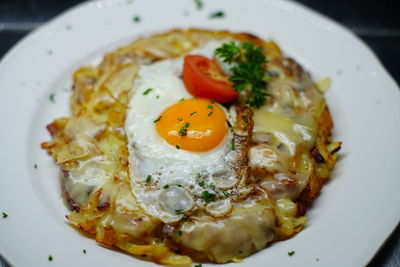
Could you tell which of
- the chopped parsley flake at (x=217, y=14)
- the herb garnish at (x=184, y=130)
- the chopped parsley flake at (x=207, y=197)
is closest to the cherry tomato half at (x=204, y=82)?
the herb garnish at (x=184, y=130)

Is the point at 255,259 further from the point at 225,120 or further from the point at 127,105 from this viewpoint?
the point at 127,105

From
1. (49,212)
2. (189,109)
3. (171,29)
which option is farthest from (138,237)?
(171,29)

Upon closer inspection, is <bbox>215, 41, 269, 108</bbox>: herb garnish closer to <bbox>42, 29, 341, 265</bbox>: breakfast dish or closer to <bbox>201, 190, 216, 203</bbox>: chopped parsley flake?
<bbox>42, 29, 341, 265</bbox>: breakfast dish

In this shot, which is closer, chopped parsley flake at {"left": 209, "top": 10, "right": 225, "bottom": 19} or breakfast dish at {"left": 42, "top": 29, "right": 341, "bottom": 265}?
breakfast dish at {"left": 42, "top": 29, "right": 341, "bottom": 265}

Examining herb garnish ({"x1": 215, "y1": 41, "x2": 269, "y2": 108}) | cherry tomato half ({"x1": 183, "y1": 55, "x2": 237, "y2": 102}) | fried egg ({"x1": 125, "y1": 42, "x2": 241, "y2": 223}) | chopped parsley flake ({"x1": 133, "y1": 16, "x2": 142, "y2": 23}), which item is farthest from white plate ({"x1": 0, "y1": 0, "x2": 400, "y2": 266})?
cherry tomato half ({"x1": 183, "y1": 55, "x2": 237, "y2": 102})

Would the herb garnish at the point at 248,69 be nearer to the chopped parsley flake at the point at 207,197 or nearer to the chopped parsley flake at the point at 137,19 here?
the chopped parsley flake at the point at 207,197

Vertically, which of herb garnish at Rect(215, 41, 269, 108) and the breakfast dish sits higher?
herb garnish at Rect(215, 41, 269, 108)
